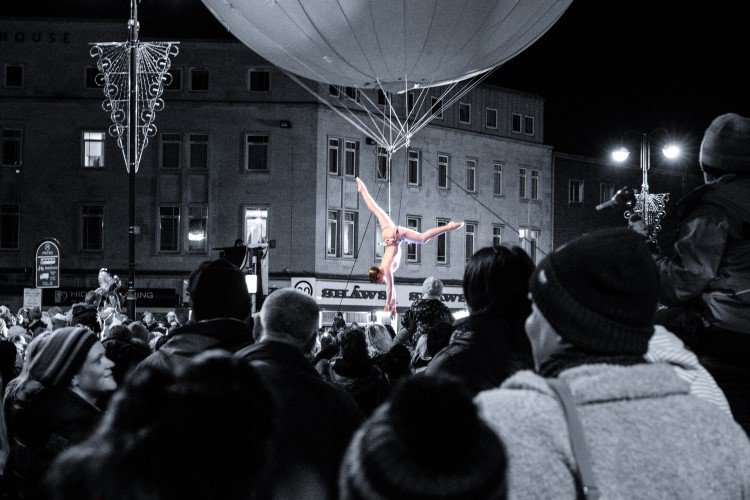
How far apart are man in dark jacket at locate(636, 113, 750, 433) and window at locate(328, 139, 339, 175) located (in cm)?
3510

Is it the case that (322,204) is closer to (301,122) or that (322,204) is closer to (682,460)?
(301,122)

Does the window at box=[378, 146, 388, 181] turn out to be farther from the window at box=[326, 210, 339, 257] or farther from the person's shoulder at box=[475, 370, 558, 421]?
the person's shoulder at box=[475, 370, 558, 421]

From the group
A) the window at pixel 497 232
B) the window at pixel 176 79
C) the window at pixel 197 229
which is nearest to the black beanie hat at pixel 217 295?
the window at pixel 197 229

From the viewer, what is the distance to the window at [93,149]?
37312 mm

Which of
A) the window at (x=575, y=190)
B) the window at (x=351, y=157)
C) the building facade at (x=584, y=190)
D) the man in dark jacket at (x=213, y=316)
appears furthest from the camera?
the window at (x=575, y=190)

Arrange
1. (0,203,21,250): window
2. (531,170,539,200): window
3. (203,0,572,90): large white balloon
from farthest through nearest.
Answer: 1. (531,170,539,200): window
2. (0,203,21,250): window
3. (203,0,572,90): large white balloon

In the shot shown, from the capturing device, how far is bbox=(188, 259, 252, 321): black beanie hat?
4.67 m

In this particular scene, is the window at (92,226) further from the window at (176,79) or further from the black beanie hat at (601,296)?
the black beanie hat at (601,296)

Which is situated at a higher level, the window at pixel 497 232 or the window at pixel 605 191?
the window at pixel 605 191

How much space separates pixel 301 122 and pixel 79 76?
995 cm

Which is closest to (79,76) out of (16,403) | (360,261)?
(360,261)

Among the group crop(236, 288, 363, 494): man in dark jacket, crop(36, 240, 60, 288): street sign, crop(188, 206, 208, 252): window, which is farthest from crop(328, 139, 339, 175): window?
crop(236, 288, 363, 494): man in dark jacket

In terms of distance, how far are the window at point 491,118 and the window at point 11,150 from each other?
22822 mm

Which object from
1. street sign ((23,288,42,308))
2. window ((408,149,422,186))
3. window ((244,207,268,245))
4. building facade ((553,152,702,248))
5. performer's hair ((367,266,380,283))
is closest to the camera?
performer's hair ((367,266,380,283))
